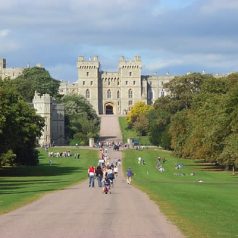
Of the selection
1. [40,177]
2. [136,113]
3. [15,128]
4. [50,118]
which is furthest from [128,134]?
[40,177]

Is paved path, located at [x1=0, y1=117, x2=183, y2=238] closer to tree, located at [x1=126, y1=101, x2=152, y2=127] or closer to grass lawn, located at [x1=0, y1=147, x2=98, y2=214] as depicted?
grass lawn, located at [x1=0, y1=147, x2=98, y2=214]

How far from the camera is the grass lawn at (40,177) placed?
29.0 meters

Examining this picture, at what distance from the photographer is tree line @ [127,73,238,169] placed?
6081 centimetres

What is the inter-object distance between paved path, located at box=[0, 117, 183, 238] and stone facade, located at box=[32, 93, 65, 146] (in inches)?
3881

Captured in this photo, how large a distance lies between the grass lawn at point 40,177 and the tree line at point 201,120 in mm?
10644

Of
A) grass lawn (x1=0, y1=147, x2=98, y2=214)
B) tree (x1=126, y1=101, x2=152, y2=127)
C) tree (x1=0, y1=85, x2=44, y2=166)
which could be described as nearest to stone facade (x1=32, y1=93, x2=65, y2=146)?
grass lawn (x1=0, y1=147, x2=98, y2=214)

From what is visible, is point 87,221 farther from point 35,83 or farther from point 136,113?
point 136,113

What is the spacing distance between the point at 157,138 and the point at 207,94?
33.7m

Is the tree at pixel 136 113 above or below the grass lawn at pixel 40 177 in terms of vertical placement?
above

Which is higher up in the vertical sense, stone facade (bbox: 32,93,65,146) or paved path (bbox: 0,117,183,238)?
stone facade (bbox: 32,93,65,146)

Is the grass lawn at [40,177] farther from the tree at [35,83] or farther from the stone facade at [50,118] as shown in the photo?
the tree at [35,83]

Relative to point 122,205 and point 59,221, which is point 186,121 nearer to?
point 122,205

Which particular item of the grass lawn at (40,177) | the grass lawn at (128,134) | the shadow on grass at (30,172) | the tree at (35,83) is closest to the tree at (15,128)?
the shadow on grass at (30,172)

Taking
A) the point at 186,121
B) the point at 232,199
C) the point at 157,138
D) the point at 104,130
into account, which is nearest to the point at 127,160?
the point at 186,121
